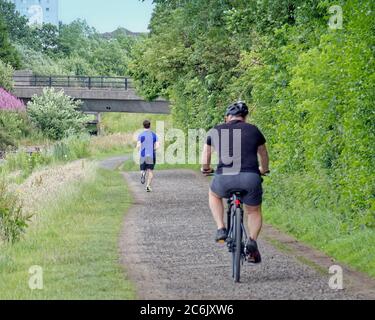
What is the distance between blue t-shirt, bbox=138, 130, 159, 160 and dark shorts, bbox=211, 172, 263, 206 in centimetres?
1529

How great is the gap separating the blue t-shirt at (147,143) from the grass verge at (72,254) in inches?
160

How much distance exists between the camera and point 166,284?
12.6m

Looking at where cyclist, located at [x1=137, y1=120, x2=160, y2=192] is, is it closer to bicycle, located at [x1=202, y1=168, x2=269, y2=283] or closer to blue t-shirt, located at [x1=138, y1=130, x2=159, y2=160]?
blue t-shirt, located at [x1=138, y1=130, x2=159, y2=160]

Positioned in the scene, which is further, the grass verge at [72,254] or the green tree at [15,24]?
the green tree at [15,24]

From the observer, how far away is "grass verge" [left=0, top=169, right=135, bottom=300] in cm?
1205

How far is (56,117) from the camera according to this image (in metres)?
62.3

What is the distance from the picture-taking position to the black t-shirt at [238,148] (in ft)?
42.1

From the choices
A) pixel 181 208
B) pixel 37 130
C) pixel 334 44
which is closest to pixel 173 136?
pixel 37 130

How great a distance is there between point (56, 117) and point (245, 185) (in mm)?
50147

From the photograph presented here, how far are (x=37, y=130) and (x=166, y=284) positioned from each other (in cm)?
4890

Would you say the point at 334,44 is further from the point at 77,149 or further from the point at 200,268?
the point at 77,149

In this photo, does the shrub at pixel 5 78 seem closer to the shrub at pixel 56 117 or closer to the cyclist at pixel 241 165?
the shrub at pixel 56 117

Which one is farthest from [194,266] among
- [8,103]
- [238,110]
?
[8,103]

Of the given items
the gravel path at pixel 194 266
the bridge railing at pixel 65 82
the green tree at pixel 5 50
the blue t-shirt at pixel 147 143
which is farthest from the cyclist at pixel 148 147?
the green tree at pixel 5 50
